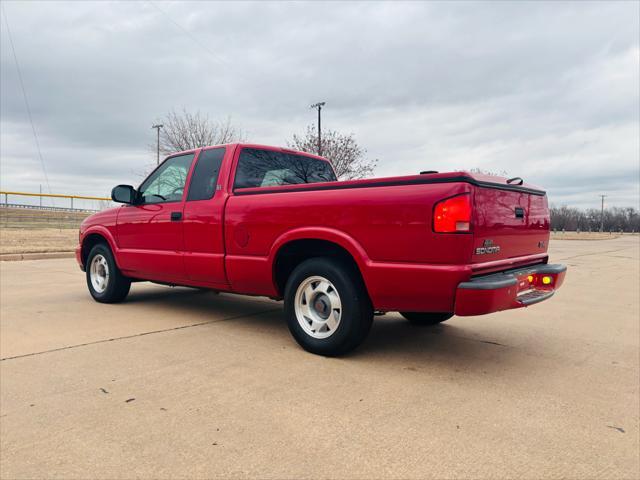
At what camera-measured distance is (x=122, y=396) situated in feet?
9.70

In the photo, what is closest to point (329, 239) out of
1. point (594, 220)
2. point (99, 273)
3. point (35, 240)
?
point (99, 273)

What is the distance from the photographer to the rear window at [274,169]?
4.77 m

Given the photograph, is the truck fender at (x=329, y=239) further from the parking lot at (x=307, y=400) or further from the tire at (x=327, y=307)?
the parking lot at (x=307, y=400)

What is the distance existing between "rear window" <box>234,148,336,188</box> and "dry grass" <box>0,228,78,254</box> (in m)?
11.1

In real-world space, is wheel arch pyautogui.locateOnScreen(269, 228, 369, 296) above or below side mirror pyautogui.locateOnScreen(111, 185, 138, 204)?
below

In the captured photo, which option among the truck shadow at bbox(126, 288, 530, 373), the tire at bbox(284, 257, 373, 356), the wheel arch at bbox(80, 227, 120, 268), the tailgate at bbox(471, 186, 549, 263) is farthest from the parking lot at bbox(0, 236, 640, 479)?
the wheel arch at bbox(80, 227, 120, 268)

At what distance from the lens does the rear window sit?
15.6 feet

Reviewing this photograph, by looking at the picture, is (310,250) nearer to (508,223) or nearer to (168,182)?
(508,223)

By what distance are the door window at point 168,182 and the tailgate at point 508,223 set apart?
3.22m

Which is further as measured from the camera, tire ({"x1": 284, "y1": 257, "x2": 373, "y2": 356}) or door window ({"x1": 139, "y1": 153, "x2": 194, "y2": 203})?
door window ({"x1": 139, "y1": 153, "x2": 194, "y2": 203})

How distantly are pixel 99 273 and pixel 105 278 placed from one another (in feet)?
0.70

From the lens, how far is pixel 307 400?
9.60 feet

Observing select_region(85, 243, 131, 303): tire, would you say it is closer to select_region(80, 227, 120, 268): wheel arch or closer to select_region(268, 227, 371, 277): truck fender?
select_region(80, 227, 120, 268): wheel arch

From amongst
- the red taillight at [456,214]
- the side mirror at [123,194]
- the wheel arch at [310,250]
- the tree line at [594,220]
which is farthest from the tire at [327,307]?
the tree line at [594,220]
